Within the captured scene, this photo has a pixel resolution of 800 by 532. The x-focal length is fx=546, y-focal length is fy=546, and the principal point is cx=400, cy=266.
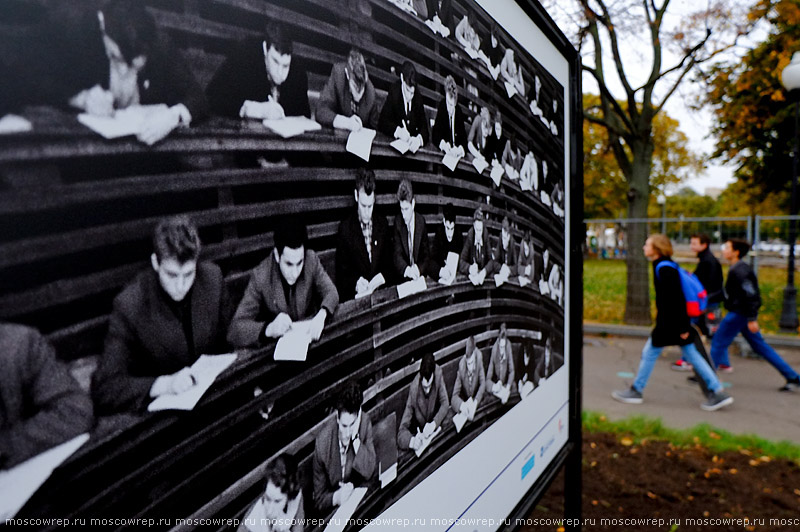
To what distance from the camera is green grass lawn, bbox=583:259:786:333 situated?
10.5 meters

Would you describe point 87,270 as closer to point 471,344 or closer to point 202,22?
point 202,22

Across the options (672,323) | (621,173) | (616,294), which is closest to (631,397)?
(672,323)

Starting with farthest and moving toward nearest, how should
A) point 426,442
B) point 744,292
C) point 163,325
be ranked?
point 744,292
point 426,442
point 163,325

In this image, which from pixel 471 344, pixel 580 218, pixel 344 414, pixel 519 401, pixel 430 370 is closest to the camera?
pixel 344 414

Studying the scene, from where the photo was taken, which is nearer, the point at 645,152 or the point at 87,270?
the point at 87,270

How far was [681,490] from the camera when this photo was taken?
3.55 m

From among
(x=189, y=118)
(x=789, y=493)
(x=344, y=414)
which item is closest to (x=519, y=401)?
(x=344, y=414)

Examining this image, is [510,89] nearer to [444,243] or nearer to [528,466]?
[444,243]

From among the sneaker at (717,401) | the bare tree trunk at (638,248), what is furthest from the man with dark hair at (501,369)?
the bare tree trunk at (638,248)

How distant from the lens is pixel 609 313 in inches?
427

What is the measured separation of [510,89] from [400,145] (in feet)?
2.33

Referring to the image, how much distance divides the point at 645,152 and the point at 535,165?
9.73 m

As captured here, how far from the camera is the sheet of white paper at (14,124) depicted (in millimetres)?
488

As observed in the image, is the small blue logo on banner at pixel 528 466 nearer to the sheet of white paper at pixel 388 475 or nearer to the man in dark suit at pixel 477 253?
the man in dark suit at pixel 477 253
